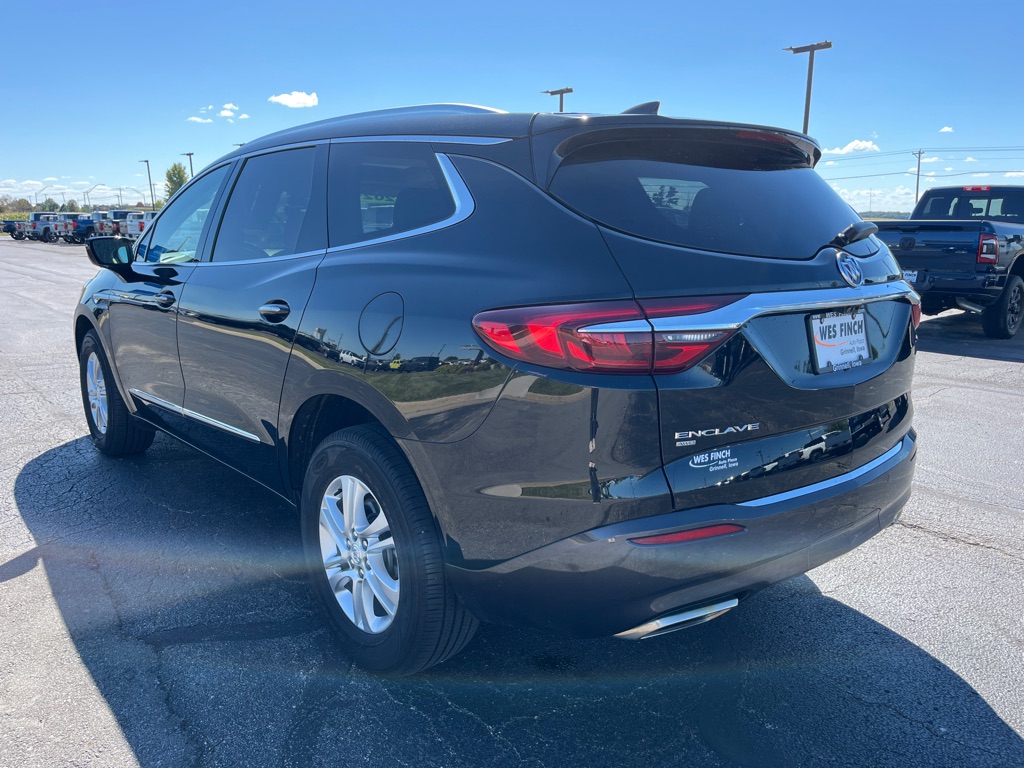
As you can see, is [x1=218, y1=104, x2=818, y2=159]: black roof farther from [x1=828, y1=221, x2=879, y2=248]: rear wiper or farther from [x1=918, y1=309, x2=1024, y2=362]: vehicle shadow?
[x1=918, y1=309, x2=1024, y2=362]: vehicle shadow

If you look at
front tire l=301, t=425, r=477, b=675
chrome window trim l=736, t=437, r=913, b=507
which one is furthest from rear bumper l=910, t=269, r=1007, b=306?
front tire l=301, t=425, r=477, b=675

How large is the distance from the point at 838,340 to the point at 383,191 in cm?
160

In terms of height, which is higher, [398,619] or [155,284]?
[155,284]

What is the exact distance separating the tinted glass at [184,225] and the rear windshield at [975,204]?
35.9ft

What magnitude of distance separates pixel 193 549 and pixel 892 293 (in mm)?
3124

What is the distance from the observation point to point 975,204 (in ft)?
39.4

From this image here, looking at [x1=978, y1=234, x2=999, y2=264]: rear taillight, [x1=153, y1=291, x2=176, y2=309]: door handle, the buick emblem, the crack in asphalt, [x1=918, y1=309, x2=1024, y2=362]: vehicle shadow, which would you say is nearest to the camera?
the buick emblem

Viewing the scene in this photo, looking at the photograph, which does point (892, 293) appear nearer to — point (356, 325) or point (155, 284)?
point (356, 325)

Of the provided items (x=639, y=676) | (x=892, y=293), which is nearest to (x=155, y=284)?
(x=639, y=676)

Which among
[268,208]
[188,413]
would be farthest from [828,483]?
[188,413]

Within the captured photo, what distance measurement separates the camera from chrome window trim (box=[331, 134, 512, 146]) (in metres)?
2.48

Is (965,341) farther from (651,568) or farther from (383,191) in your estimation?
(651,568)

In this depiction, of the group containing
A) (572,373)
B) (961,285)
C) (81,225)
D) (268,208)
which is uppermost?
(268,208)

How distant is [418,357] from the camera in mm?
2363
